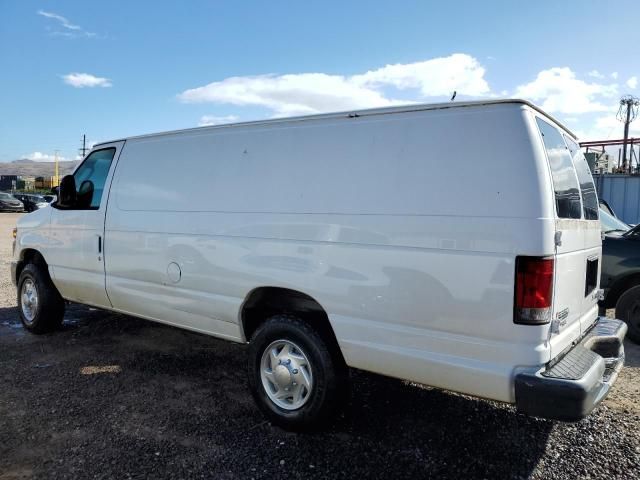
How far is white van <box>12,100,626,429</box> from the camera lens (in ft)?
8.95

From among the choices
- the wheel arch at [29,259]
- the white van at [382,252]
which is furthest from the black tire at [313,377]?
the wheel arch at [29,259]

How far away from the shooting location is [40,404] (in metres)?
4.06

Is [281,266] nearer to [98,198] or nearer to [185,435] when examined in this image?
[185,435]

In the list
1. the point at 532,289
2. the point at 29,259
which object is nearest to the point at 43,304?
the point at 29,259

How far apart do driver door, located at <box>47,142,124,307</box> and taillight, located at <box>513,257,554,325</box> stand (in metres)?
4.00

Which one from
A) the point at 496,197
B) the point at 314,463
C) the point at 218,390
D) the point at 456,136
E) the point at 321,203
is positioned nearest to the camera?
the point at 496,197

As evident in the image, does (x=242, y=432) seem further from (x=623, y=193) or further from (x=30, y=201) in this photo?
(x=30, y=201)

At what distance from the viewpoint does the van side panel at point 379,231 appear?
2.75 m

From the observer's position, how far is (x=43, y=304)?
5891mm

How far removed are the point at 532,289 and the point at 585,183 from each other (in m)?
1.73

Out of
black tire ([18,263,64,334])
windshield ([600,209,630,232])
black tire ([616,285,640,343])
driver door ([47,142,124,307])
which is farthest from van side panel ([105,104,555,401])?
windshield ([600,209,630,232])

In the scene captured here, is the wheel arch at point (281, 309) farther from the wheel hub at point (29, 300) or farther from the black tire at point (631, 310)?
the black tire at point (631, 310)

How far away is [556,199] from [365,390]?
2.42m

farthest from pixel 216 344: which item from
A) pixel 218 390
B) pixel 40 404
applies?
pixel 40 404
